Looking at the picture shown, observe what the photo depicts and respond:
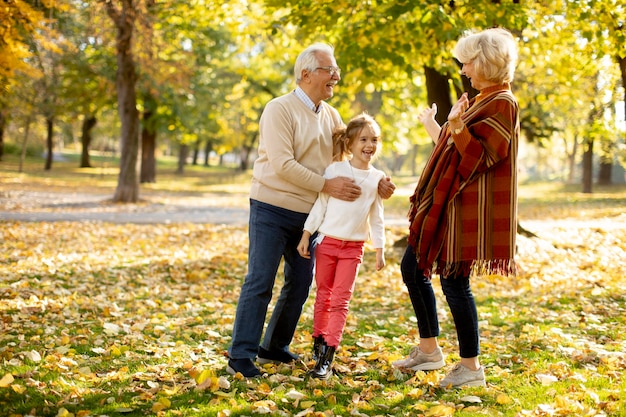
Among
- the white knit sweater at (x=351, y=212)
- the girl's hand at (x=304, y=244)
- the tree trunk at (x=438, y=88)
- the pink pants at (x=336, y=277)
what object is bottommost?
the pink pants at (x=336, y=277)

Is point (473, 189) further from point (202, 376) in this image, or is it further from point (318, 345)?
point (202, 376)

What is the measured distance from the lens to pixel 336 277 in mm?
4418

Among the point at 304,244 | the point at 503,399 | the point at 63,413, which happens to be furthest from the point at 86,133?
the point at 503,399

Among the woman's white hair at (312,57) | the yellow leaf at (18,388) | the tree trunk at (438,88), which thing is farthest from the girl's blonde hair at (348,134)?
the tree trunk at (438,88)

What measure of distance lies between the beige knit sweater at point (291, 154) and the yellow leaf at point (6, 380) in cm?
187

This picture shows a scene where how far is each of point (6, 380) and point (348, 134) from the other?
Answer: 2626mm

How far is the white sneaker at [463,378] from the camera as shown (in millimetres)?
4156

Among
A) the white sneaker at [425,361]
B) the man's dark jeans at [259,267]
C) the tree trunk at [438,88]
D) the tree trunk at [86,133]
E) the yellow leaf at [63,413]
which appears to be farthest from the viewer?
the tree trunk at [86,133]

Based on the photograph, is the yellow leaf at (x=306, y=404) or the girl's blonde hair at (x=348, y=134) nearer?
the yellow leaf at (x=306, y=404)

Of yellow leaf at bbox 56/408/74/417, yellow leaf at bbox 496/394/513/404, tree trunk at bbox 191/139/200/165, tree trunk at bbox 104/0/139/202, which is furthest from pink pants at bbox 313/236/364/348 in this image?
tree trunk at bbox 191/139/200/165

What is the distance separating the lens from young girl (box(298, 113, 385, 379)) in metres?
4.37

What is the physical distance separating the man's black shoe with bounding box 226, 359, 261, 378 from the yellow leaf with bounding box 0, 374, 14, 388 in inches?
53.0

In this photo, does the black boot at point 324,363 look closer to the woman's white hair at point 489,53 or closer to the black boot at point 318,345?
the black boot at point 318,345

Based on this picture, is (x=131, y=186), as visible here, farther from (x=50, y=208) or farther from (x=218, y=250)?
(x=218, y=250)
